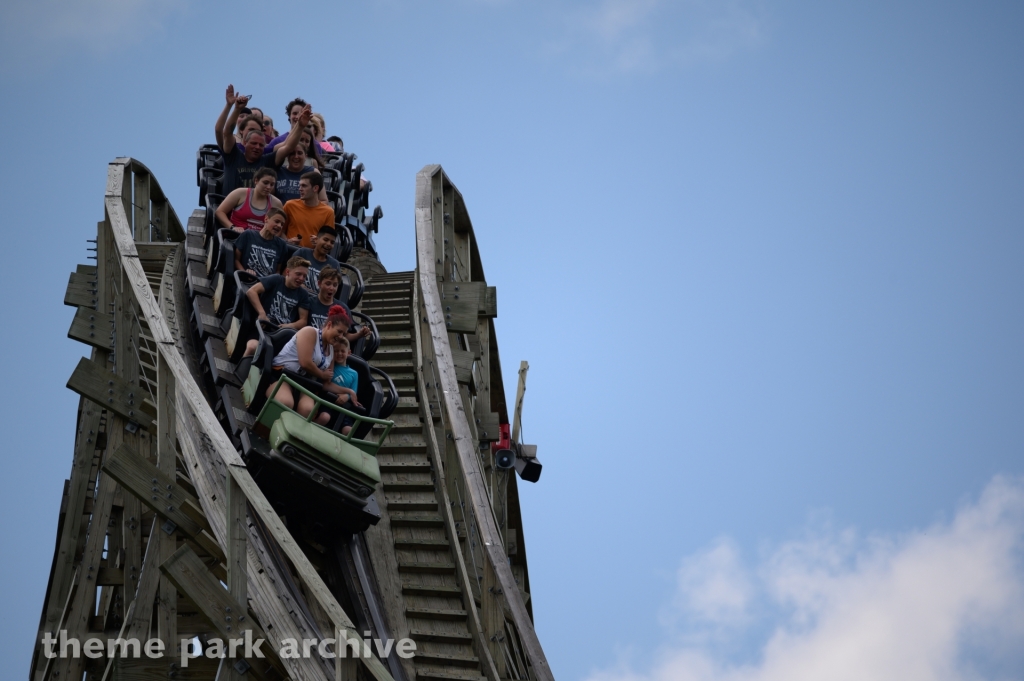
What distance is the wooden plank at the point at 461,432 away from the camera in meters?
8.05

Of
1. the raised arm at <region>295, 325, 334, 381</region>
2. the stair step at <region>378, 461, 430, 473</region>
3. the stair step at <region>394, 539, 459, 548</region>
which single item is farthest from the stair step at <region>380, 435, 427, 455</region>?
the raised arm at <region>295, 325, 334, 381</region>

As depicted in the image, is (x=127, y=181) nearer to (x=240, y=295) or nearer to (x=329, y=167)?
(x=329, y=167)

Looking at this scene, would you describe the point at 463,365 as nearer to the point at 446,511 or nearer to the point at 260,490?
the point at 446,511

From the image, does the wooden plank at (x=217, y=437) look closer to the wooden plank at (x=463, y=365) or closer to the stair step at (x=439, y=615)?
the stair step at (x=439, y=615)

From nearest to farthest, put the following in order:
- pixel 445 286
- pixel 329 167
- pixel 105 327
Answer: pixel 105 327 < pixel 445 286 < pixel 329 167

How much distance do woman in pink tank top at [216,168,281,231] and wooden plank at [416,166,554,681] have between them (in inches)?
51.6

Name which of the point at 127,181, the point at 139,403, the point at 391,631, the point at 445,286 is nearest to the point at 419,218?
the point at 445,286

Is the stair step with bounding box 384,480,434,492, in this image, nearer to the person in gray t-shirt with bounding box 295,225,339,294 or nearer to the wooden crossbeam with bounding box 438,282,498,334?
the person in gray t-shirt with bounding box 295,225,339,294

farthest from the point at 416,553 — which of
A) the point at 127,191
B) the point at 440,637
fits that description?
the point at 127,191

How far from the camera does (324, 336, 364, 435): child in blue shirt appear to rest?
25.6 feet

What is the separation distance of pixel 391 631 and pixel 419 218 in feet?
12.8

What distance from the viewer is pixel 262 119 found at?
36.6 ft

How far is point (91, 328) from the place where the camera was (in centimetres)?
930

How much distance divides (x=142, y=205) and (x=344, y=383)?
4.11m
